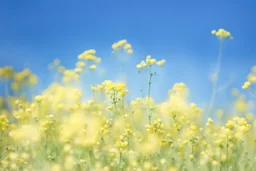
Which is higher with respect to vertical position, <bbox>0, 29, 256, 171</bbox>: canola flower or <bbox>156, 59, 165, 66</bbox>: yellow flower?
<bbox>156, 59, 165, 66</bbox>: yellow flower

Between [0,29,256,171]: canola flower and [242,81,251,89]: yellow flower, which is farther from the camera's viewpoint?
[242,81,251,89]: yellow flower

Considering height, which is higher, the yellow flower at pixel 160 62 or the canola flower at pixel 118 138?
the yellow flower at pixel 160 62

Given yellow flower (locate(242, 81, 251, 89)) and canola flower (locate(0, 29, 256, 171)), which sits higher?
yellow flower (locate(242, 81, 251, 89))

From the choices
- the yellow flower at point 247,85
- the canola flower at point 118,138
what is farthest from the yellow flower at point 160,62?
the yellow flower at point 247,85

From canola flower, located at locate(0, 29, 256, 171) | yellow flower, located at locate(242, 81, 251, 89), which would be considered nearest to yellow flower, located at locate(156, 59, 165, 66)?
canola flower, located at locate(0, 29, 256, 171)

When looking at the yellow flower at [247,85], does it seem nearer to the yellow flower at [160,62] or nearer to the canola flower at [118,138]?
the canola flower at [118,138]

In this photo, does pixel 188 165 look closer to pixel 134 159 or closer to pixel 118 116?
pixel 134 159

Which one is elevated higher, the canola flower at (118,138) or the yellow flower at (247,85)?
the yellow flower at (247,85)

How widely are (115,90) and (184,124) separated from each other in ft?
2.88

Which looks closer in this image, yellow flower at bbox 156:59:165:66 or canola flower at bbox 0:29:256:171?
canola flower at bbox 0:29:256:171

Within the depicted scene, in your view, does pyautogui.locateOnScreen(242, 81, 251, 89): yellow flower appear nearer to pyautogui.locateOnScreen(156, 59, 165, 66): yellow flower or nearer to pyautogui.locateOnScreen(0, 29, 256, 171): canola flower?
pyautogui.locateOnScreen(0, 29, 256, 171): canola flower

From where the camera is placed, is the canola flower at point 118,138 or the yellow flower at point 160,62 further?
the yellow flower at point 160,62

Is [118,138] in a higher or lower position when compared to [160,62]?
lower

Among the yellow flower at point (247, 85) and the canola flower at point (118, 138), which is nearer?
the canola flower at point (118, 138)
